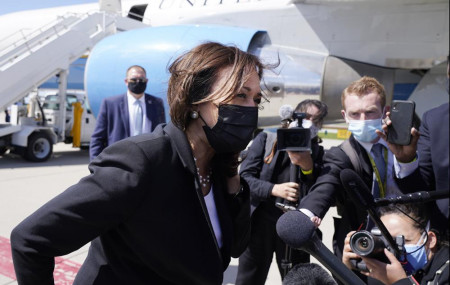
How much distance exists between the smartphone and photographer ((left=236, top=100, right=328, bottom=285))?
1513 mm

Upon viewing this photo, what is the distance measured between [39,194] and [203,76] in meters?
5.83

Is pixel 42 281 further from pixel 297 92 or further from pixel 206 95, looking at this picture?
pixel 297 92

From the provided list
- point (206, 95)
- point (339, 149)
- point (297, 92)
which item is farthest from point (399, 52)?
point (206, 95)

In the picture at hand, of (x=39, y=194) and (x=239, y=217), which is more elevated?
(x=239, y=217)

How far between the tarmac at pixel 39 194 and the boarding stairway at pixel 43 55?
1.68 meters

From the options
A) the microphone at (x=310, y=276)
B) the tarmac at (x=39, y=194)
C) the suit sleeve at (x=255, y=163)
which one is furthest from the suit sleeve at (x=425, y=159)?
the tarmac at (x=39, y=194)

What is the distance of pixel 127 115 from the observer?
13.3ft

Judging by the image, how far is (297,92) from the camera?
7.17 m

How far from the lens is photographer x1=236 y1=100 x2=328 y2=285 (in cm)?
274

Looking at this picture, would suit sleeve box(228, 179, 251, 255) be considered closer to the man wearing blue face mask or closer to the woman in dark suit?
the woman in dark suit

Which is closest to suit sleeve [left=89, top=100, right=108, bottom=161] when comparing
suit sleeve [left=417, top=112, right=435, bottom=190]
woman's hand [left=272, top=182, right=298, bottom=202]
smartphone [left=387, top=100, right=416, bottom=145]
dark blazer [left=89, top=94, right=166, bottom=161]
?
dark blazer [left=89, top=94, right=166, bottom=161]

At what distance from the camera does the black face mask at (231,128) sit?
4.42ft

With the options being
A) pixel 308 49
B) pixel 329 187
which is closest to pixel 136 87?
pixel 329 187

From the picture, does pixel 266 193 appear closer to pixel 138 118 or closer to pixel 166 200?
pixel 166 200
